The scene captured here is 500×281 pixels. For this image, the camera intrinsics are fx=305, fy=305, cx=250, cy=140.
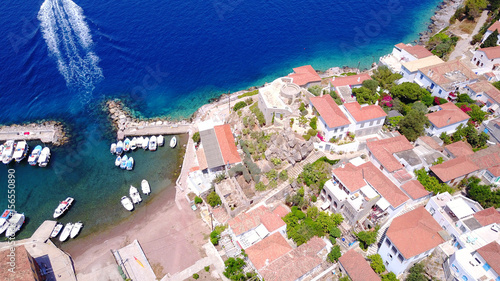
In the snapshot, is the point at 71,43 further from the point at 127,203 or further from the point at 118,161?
the point at 127,203

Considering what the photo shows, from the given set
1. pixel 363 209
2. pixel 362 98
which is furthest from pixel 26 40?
pixel 363 209

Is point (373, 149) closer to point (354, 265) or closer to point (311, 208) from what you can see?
point (311, 208)

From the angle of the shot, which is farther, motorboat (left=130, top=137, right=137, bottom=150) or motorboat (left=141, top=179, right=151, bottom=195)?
motorboat (left=130, top=137, right=137, bottom=150)

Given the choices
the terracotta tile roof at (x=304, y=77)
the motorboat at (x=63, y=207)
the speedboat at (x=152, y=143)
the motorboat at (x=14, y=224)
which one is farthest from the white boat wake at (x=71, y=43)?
the terracotta tile roof at (x=304, y=77)

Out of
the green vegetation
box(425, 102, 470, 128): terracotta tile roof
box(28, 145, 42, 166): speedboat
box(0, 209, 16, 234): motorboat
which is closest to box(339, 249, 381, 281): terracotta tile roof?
the green vegetation

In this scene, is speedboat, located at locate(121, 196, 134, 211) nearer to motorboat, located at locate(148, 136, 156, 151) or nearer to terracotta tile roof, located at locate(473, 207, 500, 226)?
motorboat, located at locate(148, 136, 156, 151)

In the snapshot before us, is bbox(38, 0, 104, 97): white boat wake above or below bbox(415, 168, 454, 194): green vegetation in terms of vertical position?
above

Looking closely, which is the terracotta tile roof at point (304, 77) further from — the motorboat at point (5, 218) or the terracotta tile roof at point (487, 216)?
the motorboat at point (5, 218)

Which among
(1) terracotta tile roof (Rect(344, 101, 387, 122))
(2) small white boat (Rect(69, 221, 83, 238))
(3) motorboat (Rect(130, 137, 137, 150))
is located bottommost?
(1) terracotta tile roof (Rect(344, 101, 387, 122))
